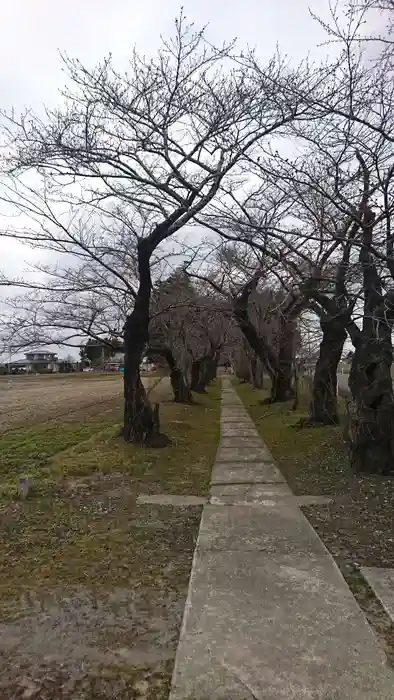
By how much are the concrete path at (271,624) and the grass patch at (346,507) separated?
13 centimetres

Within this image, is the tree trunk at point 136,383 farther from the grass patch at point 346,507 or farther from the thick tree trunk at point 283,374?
the thick tree trunk at point 283,374

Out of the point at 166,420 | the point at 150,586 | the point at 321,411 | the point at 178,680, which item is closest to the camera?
the point at 178,680

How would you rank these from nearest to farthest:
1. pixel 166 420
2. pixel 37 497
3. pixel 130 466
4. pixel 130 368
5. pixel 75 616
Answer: pixel 75 616 < pixel 37 497 < pixel 130 466 < pixel 130 368 < pixel 166 420

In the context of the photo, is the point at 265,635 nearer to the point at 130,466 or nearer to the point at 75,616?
the point at 75,616

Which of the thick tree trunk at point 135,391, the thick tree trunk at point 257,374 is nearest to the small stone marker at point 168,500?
the thick tree trunk at point 135,391

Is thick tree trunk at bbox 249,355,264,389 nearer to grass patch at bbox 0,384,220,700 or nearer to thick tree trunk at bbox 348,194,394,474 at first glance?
thick tree trunk at bbox 348,194,394,474

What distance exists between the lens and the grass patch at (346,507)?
3.78 metres

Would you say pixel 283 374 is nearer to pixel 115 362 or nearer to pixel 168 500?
pixel 168 500

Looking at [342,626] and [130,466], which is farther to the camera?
[130,466]

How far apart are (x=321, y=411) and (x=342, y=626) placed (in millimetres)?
9932

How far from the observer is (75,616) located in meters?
3.33

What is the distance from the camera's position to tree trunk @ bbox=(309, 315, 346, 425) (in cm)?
1251

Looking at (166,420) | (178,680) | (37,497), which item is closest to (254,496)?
(37,497)

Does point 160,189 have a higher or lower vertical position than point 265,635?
higher
